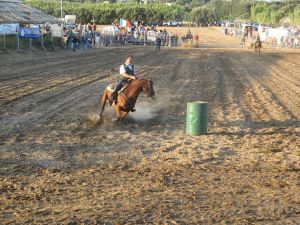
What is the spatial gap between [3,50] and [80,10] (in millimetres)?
79951

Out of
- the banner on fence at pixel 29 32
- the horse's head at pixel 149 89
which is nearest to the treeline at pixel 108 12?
the banner on fence at pixel 29 32

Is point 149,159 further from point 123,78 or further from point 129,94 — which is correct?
point 123,78

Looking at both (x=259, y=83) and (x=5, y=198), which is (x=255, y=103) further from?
(x=5, y=198)

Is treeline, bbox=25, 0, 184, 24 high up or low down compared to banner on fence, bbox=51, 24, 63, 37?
Answer: up

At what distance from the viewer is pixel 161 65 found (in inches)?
1326

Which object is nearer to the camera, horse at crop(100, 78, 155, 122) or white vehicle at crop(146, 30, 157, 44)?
horse at crop(100, 78, 155, 122)

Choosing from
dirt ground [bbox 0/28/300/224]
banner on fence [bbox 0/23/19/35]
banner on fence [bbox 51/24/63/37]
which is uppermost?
banner on fence [bbox 0/23/19/35]

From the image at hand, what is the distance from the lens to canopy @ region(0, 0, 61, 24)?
4281cm

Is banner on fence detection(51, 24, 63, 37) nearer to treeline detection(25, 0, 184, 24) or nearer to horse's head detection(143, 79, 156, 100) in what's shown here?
horse's head detection(143, 79, 156, 100)

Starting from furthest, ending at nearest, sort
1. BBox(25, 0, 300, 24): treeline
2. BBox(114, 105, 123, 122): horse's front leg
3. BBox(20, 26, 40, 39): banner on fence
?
BBox(25, 0, 300, 24): treeline < BBox(20, 26, 40, 39): banner on fence < BBox(114, 105, 123, 122): horse's front leg

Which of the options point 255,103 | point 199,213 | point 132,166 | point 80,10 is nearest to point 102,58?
point 255,103

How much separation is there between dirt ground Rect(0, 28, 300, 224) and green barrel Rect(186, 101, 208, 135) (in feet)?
0.96

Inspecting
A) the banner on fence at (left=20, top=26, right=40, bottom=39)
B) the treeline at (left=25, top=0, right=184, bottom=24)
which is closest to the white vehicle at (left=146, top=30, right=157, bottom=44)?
the banner on fence at (left=20, top=26, right=40, bottom=39)

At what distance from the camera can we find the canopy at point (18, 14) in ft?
140
